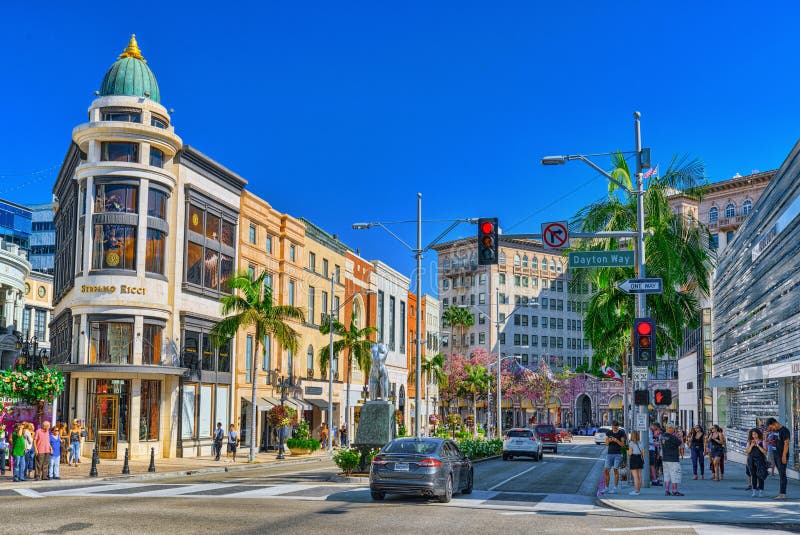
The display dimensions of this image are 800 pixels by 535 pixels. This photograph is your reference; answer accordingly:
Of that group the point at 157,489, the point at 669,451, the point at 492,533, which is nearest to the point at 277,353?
the point at 157,489

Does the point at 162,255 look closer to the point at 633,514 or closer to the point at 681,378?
the point at 633,514

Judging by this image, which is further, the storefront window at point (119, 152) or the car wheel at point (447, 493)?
the storefront window at point (119, 152)

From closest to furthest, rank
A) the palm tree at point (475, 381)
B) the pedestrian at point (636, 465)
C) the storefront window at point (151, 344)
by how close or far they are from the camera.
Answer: the pedestrian at point (636, 465)
the storefront window at point (151, 344)
the palm tree at point (475, 381)

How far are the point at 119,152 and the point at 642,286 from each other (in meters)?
26.7

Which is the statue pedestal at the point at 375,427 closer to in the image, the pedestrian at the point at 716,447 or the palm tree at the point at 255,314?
the pedestrian at the point at 716,447

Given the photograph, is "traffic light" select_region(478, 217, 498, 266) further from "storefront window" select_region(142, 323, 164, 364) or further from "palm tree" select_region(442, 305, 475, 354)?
"palm tree" select_region(442, 305, 475, 354)

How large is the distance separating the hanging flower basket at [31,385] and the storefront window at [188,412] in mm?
10954

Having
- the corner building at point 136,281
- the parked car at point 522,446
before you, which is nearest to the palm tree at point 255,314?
the corner building at point 136,281

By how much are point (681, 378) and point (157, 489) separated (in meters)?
52.3

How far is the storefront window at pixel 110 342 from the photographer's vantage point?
39875mm

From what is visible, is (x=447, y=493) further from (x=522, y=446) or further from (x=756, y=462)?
(x=522, y=446)

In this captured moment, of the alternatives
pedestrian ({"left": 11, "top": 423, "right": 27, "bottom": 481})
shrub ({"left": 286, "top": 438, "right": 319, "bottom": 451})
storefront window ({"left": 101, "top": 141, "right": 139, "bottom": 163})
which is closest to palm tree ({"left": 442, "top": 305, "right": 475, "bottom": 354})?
shrub ({"left": 286, "top": 438, "right": 319, "bottom": 451})

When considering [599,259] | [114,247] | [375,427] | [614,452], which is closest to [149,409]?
[114,247]

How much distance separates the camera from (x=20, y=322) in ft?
214
